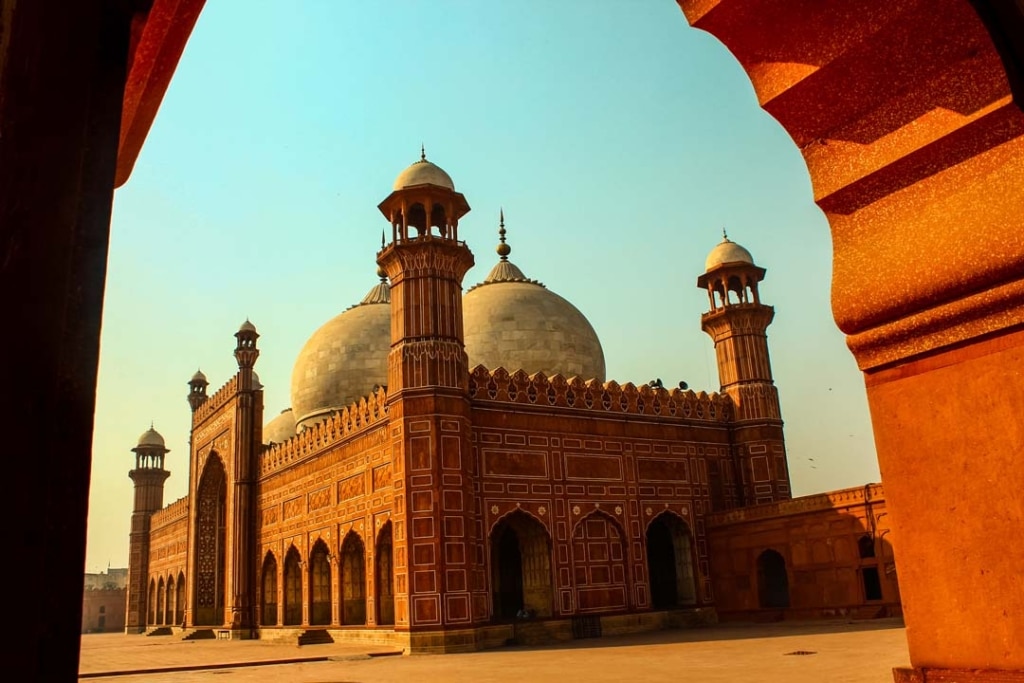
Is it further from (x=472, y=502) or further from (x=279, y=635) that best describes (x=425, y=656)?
(x=279, y=635)

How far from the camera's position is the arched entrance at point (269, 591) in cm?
2072

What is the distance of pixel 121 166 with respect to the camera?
2.36 m

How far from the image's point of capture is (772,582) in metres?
18.5

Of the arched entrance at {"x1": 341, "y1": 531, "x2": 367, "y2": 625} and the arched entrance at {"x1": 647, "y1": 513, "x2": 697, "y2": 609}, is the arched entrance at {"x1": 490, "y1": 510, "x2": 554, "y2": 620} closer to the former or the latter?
the arched entrance at {"x1": 647, "y1": 513, "x2": 697, "y2": 609}

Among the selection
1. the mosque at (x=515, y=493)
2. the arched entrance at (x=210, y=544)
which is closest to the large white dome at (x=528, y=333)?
the mosque at (x=515, y=493)

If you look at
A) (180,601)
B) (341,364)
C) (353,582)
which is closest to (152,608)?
(180,601)

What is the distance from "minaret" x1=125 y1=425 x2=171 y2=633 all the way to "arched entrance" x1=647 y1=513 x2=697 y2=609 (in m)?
20.7

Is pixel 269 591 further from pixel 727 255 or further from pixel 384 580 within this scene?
pixel 727 255

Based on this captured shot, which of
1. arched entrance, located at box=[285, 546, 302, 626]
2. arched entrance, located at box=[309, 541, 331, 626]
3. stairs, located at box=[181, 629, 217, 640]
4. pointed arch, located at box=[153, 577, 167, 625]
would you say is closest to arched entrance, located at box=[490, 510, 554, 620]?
arched entrance, located at box=[309, 541, 331, 626]

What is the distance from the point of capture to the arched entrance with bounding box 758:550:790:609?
Result: 1677 centimetres

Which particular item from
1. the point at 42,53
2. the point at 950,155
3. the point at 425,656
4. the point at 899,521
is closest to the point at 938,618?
the point at 899,521

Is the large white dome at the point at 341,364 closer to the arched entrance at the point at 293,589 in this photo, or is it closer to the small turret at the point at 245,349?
the small turret at the point at 245,349

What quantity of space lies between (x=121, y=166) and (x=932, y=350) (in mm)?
2492

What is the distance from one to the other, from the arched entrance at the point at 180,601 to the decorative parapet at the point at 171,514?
Result: 6.15 feet
